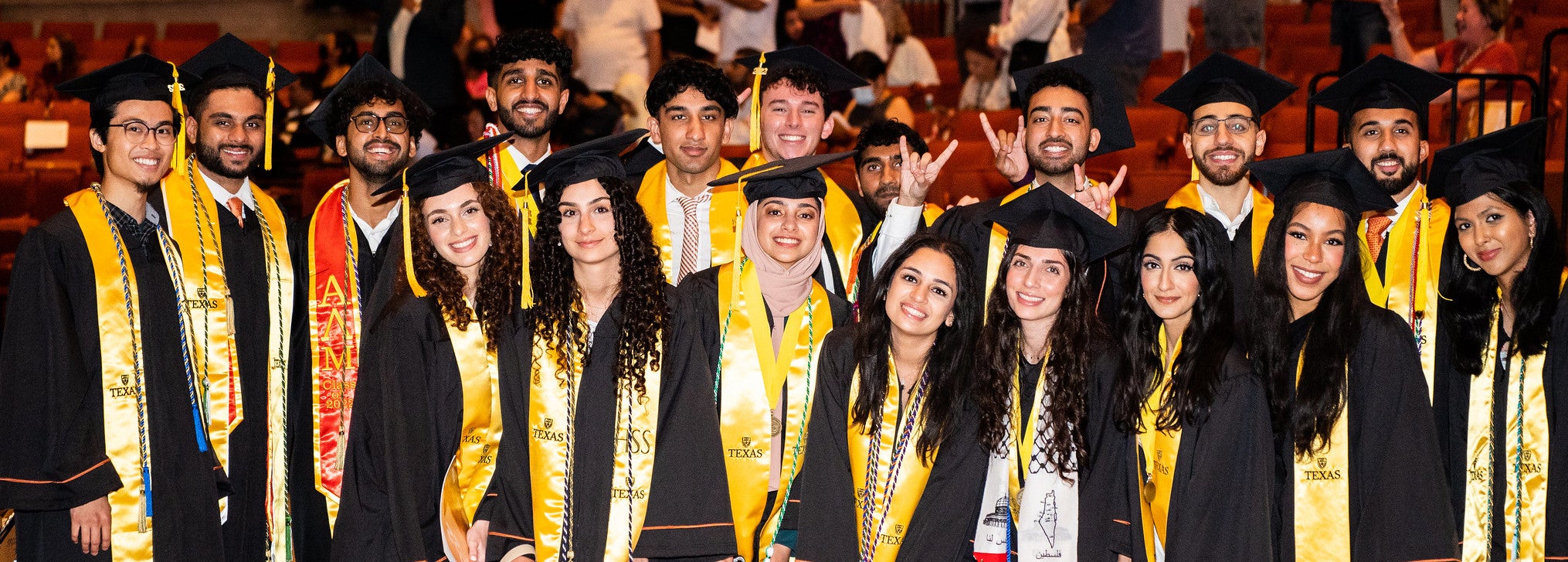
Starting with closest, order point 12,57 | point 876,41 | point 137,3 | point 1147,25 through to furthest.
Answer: point 1147,25, point 876,41, point 12,57, point 137,3

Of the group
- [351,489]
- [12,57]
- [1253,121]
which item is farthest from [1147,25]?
[12,57]

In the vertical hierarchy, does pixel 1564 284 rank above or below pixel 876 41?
below

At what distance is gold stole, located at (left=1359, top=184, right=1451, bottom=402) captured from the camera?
401 centimetres

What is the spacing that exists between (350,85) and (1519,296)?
3.66 metres

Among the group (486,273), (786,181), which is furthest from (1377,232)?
Result: (486,273)

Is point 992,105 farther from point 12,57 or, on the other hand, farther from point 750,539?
point 12,57

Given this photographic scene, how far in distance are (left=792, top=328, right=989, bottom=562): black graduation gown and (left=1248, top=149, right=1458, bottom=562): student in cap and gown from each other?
79cm

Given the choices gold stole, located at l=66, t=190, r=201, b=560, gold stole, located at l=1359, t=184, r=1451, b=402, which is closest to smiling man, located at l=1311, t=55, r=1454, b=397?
gold stole, located at l=1359, t=184, r=1451, b=402

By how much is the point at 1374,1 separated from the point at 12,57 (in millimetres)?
10967

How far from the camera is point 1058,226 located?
3756mm

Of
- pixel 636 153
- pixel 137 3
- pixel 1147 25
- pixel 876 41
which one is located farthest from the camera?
→ pixel 137 3

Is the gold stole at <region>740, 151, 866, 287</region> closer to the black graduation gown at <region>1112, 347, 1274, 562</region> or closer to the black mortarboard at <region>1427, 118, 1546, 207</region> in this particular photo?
the black graduation gown at <region>1112, 347, 1274, 562</region>

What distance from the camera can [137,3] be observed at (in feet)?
51.6

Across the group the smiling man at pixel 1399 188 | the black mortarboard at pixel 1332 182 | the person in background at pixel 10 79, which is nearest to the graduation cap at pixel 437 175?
the black mortarboard at pixel 1332 182
